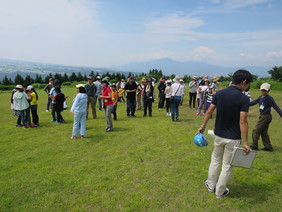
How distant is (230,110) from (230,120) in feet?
0.59

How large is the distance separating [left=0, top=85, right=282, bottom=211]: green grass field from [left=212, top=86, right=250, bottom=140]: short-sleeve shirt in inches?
52.7

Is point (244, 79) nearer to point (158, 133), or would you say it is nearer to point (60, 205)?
point (60, 205)

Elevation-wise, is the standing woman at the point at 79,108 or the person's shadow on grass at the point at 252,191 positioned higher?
the standing woman at the point at 79,108

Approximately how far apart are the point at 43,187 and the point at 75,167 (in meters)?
0.99

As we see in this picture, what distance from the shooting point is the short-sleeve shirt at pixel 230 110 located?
11.1 ft

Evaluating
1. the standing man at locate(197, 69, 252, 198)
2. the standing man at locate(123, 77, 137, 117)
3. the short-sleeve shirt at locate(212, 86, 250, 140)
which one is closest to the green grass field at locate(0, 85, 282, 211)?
the standing man at locate(197, 69, 252, 198)

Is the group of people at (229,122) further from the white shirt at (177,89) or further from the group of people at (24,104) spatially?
the group of people at (24,104)

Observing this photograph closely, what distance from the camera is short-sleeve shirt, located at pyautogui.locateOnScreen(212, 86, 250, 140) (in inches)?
134

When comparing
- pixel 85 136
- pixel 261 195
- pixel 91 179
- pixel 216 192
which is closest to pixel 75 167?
pixel 91 179

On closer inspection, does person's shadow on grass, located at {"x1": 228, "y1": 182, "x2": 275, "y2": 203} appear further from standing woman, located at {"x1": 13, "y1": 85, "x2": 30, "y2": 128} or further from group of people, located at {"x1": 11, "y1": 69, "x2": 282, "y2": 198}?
standing woman, located at {"x1": 13, "y1": 85, "x2": 30, "y2": 128}

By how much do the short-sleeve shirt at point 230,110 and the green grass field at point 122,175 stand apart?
1.34 m

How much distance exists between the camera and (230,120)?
11.6 ft

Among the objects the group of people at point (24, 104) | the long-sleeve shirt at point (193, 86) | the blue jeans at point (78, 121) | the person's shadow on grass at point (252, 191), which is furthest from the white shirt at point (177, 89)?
the group of people at point (24, 104)

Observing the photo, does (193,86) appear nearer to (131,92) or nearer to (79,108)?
(131,92)
